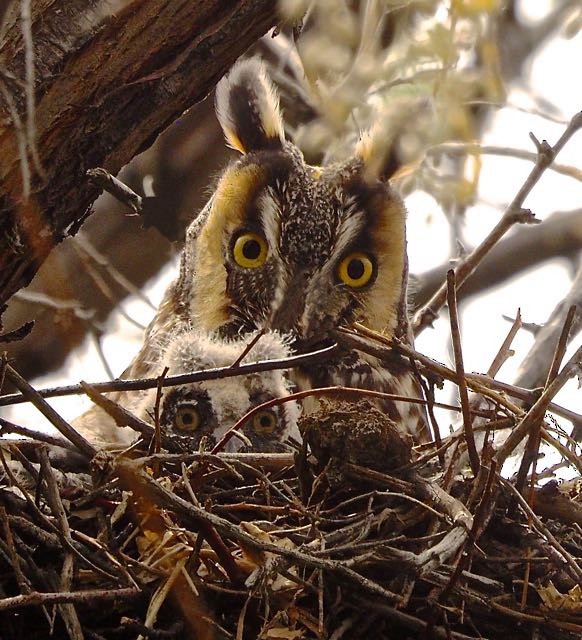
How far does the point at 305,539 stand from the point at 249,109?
1.40m

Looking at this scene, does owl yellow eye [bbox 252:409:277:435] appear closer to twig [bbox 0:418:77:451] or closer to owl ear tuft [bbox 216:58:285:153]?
twig [bbox 0:418:77:451]

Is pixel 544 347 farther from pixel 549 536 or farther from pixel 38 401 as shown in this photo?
pixel 38 401

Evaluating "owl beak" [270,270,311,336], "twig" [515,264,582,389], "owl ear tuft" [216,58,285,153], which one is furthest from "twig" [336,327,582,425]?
"owl ear tuft" [216,58,285,153]

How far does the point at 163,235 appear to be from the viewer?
2.86 m

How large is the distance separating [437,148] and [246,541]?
1726 mm

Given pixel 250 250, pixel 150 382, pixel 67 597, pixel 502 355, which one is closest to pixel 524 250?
pixel 250 250

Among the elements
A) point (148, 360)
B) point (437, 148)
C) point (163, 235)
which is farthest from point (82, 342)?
point (437, 148)

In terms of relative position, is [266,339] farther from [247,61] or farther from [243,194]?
[247,61]

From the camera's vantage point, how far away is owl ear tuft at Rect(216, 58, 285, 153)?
2.54 m

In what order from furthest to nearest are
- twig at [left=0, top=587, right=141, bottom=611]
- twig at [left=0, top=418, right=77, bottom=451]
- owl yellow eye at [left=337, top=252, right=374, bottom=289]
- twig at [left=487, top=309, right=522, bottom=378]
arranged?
owl yellow eye at [left=337, top=252, right=374, bottom=289], twig at [left=487, top=309, right=522, bottom=378], twig at [left=0, top=418, right=77, bottom=451], twig at [left=0, top=587, right=141, bottom=611]

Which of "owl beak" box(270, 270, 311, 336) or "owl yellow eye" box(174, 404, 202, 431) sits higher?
"owl beak" box(270, 270, 311, 336)

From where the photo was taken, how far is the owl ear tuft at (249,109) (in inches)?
100

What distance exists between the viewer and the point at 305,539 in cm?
143

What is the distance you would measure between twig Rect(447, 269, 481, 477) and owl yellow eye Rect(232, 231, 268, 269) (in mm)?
914
